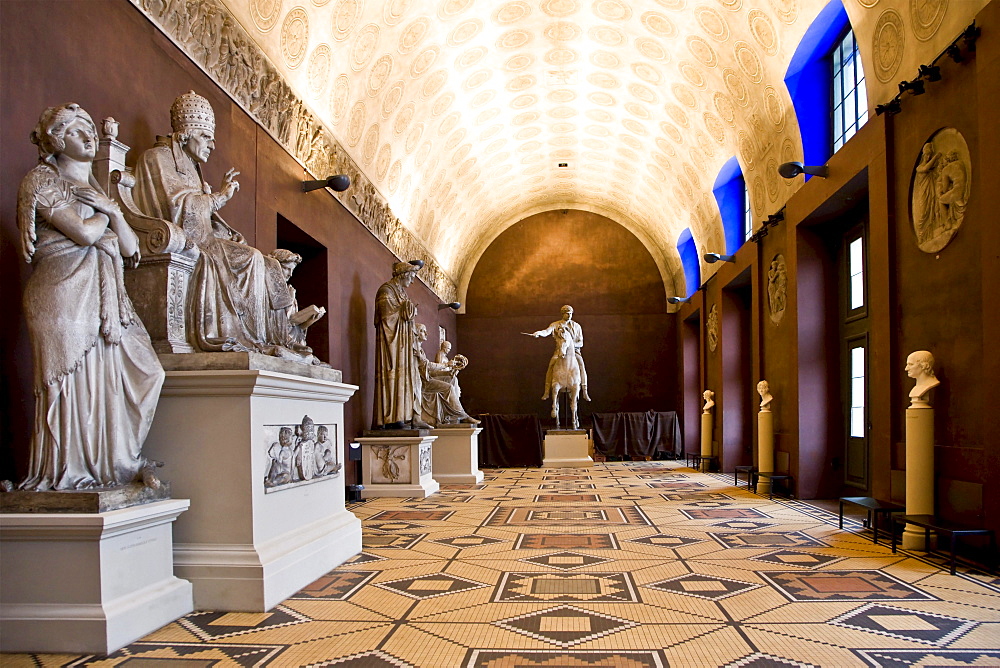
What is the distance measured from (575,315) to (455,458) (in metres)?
10.7

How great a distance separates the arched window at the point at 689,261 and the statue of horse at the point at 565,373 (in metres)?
4.43

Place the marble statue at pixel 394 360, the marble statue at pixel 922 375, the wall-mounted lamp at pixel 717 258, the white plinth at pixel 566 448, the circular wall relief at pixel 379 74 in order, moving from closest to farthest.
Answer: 1. the marble statue at pixel 922 375
2. the circular wall relief at pixel 379 74
3. the marble statue at pixel 394 360
4. the wall-mounted lamp at pixel 717 258
5. the white plinth at pixel 566 448

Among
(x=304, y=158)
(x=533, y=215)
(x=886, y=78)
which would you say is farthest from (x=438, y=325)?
(x=886, y=78)

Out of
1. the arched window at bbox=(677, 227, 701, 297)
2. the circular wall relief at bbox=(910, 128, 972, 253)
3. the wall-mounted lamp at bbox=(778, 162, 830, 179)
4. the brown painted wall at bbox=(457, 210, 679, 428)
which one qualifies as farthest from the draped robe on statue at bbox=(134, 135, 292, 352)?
the brown painted wall at bbox=(457, 210, 679, 428)

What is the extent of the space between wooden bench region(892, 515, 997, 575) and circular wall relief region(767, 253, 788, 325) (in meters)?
5.55

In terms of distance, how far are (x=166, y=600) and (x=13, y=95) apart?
3103 mm

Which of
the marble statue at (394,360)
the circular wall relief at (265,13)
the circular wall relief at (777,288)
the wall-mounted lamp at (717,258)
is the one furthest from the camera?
the wall-mounted lamp at (717,258)

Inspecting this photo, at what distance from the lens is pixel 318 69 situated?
9.55 metres

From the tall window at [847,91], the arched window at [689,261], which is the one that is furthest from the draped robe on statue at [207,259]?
the arched window at [689,261]

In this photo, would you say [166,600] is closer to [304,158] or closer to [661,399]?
[304,158]

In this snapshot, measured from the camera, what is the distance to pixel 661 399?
75.4ft

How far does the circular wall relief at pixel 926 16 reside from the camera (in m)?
6.61

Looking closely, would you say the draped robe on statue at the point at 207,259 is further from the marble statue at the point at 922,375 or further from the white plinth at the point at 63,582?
the marble statue at the point at 922,375

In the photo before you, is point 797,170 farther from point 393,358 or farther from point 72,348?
point 72,348
